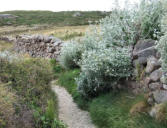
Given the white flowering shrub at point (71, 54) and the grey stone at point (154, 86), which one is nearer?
the grey stone at point (154, 86)

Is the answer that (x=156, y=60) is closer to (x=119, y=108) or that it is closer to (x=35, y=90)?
(x=119, y=108)

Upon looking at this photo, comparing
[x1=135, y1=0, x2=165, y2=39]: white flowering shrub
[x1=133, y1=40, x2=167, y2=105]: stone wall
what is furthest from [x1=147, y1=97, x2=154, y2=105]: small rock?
[x1=135, y1=0, x2=165, y2=39]: white flowering shrub

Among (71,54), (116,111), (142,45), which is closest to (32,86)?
(116,111)

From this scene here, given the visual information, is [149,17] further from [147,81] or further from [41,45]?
[41,45]

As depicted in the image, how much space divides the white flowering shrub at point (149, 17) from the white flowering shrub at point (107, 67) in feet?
3.01

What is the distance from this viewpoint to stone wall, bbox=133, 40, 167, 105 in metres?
4.78

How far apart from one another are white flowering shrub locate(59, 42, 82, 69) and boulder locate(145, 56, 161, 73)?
14.9 feet

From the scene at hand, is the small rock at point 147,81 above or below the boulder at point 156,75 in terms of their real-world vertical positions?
below

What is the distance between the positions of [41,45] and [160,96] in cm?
1046

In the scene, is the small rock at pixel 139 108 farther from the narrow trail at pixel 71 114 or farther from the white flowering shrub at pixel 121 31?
the white flowering shrub at pixel 121 31

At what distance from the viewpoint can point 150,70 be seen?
17.5ft

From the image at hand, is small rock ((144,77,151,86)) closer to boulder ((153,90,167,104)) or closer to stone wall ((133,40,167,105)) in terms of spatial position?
stone wall ((133,40,167,105))

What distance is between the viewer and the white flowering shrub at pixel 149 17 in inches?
256

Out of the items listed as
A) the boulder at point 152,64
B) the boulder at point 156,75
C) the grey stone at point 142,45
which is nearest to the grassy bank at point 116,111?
the boulder at point 156,75
